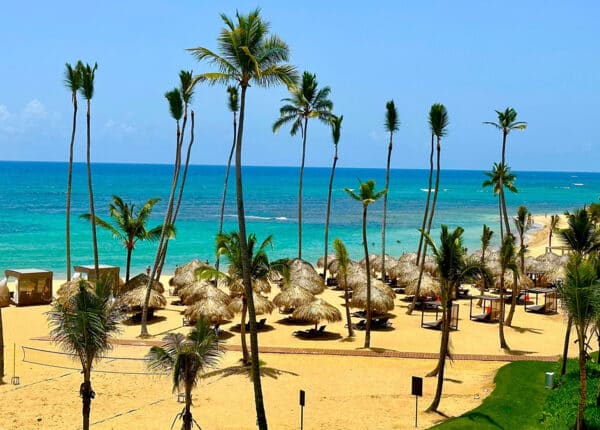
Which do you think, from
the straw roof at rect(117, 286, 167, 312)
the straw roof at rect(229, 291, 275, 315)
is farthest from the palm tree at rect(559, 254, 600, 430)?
the straw roof at rect(117, 286, 167, 312)

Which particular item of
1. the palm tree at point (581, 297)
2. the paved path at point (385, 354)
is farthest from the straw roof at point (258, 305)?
the palm tree at point (581, 297)

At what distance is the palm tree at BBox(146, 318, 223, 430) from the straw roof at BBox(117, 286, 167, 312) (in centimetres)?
1366

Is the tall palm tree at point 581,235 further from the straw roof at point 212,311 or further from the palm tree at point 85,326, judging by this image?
the palm tree at point 85,326

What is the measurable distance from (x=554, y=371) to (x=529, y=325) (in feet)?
28.6

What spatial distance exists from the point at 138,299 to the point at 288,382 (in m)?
10.1

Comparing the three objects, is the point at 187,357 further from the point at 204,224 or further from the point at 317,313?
the point at 204,224

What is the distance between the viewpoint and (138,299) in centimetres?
2750

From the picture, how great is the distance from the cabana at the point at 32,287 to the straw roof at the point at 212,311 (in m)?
10.0

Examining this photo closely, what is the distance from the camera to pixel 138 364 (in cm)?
2145

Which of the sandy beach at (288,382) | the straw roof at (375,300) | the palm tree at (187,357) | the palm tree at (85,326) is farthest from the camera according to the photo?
the straw roof at (375,300)

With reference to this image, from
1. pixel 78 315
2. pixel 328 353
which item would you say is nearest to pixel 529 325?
pixel 328 353

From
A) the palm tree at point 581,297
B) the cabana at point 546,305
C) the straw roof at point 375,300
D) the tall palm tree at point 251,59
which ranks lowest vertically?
the cabana at point 546,305

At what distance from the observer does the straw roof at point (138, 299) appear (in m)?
27.5

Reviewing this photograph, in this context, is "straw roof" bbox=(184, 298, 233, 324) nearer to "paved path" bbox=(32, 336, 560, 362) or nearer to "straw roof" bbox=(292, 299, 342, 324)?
"paved path" bbox=(32, 336, 560, 362)
